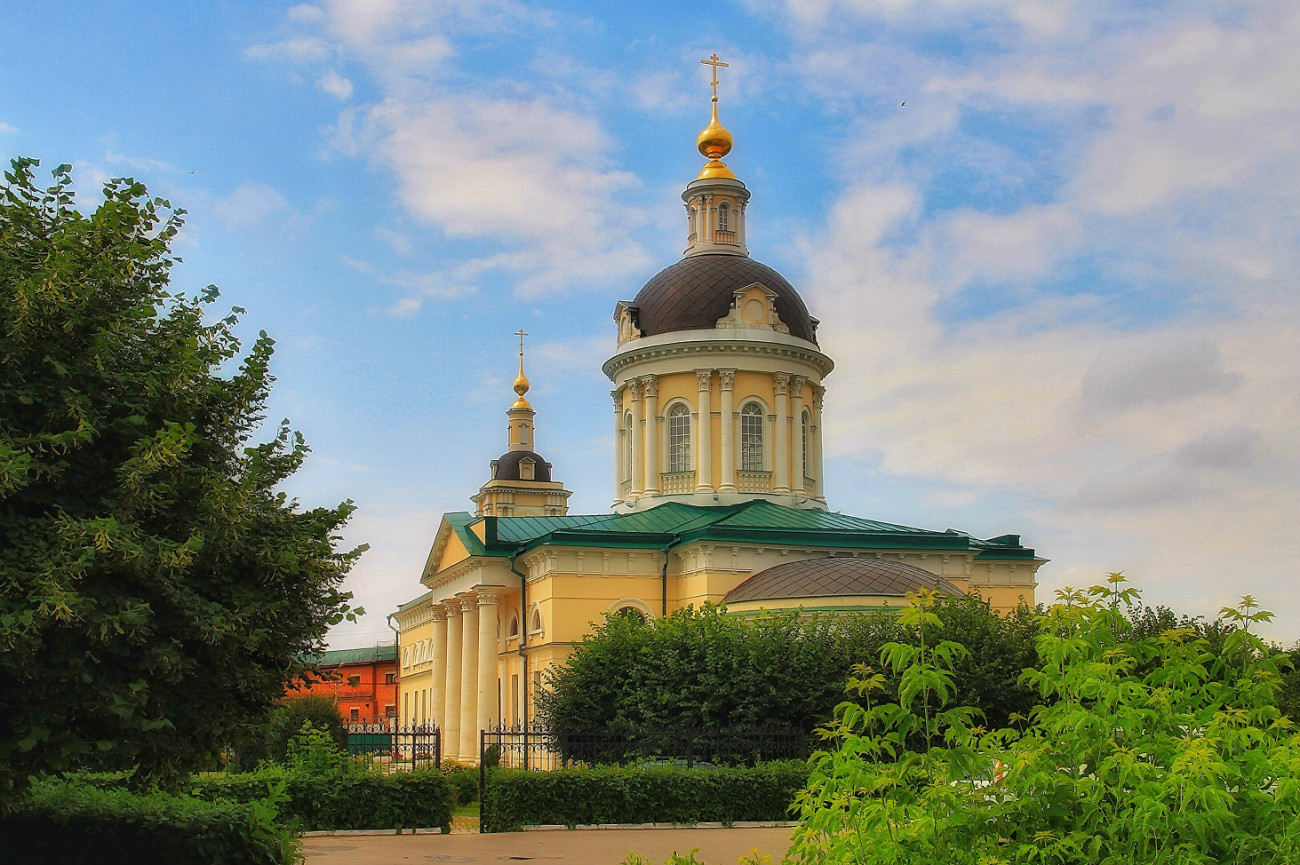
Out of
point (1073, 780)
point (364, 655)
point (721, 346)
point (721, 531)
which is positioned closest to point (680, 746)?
point (721, 531)

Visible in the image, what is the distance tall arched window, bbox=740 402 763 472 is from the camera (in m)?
33.9

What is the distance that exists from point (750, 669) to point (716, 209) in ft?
58.7

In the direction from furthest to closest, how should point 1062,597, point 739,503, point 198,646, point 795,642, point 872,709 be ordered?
1. point 739,503
2. point 795,642
3. point 198,646
4. point 1062,597
5. point 872,709

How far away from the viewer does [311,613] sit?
33.1 feet

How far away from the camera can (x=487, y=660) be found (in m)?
32.0

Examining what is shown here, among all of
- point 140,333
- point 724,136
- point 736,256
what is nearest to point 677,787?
point 140,333

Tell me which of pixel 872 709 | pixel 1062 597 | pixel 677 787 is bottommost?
pixel 677 787

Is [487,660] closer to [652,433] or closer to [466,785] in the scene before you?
[652,433]

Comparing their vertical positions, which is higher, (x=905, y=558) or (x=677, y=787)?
(x=905, y=558)

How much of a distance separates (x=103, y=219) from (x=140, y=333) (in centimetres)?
90

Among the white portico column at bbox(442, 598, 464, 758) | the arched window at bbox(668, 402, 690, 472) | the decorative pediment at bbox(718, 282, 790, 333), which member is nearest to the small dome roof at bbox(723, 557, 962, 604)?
the arched window at bbox(668, 402, 690, 472)

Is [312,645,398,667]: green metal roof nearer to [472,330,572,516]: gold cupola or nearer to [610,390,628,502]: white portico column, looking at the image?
[472,330,572,516]: gold cupola

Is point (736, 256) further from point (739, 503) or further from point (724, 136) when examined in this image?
point (739, 503)

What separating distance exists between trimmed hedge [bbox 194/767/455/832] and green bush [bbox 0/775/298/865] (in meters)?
5.95
